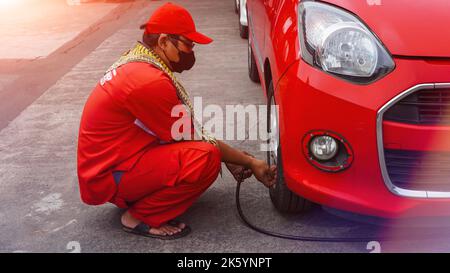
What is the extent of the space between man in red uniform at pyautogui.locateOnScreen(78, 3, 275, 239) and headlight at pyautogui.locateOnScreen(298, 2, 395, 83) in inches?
23.8

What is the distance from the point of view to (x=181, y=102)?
2811 mm

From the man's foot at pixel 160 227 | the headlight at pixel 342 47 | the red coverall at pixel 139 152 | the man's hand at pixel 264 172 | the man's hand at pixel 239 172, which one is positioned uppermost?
the headlight at pixel 342 47

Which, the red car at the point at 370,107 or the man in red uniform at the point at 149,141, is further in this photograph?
the man in red uniform at the point at 149,141

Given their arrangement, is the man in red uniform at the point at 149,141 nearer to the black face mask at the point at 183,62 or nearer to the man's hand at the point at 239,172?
the black face mask at the point at 183,62

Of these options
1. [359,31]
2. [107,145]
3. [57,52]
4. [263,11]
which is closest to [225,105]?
[263,11]

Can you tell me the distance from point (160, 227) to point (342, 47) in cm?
125

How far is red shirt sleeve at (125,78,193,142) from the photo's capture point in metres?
2.62

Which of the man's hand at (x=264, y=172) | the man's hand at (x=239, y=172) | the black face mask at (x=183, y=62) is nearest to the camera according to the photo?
the black face mask at (x=183, y=62)

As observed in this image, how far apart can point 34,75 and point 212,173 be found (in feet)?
13.1

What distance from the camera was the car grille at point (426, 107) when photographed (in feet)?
7.21

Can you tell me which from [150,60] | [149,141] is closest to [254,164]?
[149,141]

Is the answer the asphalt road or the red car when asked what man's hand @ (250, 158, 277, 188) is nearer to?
the asphalt road

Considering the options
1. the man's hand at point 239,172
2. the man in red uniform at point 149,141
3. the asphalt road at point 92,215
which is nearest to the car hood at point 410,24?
the asphalt road at point 92,215
